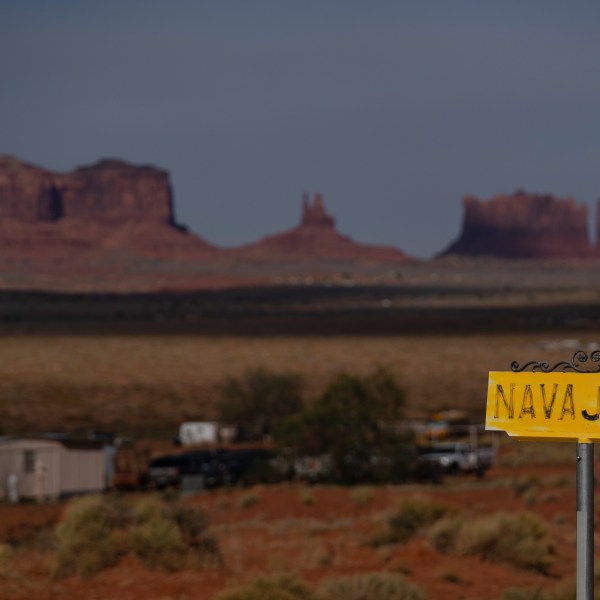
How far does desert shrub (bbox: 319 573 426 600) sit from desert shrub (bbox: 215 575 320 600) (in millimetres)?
403

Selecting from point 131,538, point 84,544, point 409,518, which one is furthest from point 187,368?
point 84,544

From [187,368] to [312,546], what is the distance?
1917 inches

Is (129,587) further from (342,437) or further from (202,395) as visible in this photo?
(202,395)

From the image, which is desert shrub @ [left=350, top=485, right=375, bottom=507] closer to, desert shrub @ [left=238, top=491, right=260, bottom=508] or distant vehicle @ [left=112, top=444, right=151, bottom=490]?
desert shrub @ [left=238, top=491, right=260, bottom=508]

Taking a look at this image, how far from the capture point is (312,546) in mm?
20797

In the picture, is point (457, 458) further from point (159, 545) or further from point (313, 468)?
point (159, 545)

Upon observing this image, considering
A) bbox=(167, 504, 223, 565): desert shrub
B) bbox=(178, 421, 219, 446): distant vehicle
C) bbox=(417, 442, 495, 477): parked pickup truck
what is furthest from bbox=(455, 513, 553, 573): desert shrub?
bbox=(178, 421, 219, 446): distant vehicle

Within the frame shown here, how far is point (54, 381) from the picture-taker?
60.8m

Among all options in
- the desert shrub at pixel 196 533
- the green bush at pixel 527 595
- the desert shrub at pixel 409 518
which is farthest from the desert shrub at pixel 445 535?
the green bush at pixel 527 595

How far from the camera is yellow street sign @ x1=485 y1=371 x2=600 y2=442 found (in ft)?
18.7

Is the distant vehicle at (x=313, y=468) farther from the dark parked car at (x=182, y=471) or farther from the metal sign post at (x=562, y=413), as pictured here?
the metal sign post at (x=562, y=413)

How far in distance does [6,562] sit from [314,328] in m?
85.6

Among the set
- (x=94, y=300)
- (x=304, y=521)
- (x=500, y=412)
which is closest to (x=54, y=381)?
(x=304, y=521)

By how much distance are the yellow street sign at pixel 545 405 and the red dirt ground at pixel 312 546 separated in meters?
10.1
